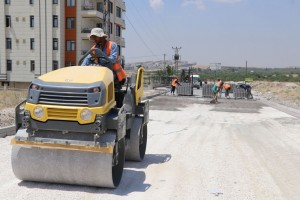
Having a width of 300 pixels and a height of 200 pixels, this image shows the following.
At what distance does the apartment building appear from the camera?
49.8m

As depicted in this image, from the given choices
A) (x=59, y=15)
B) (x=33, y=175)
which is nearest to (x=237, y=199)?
(x=33, y=175)

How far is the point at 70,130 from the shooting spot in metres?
5.37

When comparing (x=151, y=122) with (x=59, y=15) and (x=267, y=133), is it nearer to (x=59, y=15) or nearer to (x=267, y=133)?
(x=267, y=133)

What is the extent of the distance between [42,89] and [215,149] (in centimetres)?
547

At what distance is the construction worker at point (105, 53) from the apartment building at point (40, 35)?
4449 centimetres

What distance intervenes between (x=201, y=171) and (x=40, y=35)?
4620cm

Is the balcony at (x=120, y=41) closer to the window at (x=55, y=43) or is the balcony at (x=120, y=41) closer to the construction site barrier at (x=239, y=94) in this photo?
the window at (x=55, y=43)

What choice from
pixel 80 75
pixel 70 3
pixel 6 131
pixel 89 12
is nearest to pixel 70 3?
pixel 70 3

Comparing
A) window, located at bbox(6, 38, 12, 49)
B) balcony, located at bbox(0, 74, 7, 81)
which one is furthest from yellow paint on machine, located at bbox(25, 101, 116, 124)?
window, located at bbox(6, 38, 12, 49)

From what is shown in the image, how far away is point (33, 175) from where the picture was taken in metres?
5.84

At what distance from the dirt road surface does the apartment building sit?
3977 centimetres

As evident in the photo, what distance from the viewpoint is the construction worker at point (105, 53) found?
665cm

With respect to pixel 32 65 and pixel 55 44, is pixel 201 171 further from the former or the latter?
pixel 32 65

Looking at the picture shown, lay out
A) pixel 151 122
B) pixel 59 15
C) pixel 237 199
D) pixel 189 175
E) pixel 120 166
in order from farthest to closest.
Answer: pixel 59 15, pixel 151 122, pixel 189 175, pixel 120 166, pixel 237 199
